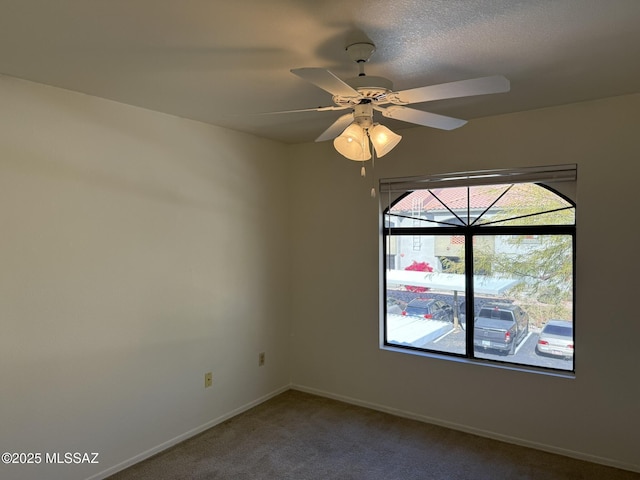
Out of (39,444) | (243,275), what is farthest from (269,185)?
(39,444)

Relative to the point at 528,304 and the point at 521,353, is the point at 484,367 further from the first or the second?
the point at 528,304

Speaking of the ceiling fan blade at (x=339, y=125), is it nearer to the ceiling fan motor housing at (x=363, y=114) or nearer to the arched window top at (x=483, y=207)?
the ceiling fan motor housing at (x=363, y=114)

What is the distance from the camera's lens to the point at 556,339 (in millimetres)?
3098

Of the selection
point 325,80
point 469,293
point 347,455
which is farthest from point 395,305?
point 325,80

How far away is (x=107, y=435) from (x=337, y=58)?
2.56 m

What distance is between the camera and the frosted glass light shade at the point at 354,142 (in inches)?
76.0

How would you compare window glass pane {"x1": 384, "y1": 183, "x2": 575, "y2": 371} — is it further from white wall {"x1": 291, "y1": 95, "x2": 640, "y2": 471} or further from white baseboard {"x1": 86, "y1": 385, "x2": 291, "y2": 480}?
white baseboard {"x1": 86, "y1": 385, "x2": 291, "y2": 480}

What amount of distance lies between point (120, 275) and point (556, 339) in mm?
2968

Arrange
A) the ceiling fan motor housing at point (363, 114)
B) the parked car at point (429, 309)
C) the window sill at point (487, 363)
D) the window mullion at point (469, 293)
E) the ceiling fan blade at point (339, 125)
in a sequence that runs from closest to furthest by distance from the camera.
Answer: the ceiling fan motor housing at point (363, 114) → the ceiling fan blade at point (339, 125) → the window sill at point (487, 363) → the window mullion at point (469, 293) → the parked car at point (429, 309)

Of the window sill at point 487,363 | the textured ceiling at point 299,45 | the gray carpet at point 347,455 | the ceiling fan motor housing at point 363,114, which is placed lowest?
the gray carpet at point 347,455

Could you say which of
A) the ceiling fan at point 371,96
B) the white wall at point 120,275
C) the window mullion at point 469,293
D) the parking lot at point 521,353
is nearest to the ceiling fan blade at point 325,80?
the ceiling fan at point 371,96

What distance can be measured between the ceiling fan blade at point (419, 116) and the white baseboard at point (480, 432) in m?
2.31

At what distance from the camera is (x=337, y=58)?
205 cm

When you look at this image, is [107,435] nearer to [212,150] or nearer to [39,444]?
[39,444]
